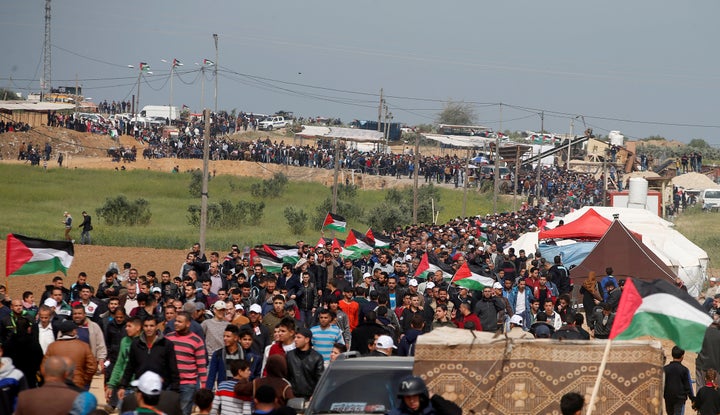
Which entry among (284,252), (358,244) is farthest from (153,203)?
(284,252)

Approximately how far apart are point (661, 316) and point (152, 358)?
14.7 feet

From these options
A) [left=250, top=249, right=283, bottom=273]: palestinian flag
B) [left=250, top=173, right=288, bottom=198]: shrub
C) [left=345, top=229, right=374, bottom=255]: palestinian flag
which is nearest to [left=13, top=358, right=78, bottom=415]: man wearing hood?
[left=250, top=249, right=283, bottom=273]: palestinian flag

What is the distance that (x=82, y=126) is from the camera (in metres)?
87.3

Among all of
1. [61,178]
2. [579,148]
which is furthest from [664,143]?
[61,178]

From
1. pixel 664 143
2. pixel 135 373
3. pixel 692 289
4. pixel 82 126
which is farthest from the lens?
pixel 664 143

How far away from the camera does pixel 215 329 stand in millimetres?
13297

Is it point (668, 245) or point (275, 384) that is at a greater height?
point (668, 245)

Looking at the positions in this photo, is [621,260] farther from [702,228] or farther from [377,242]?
[702,228]

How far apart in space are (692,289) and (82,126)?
213 feet

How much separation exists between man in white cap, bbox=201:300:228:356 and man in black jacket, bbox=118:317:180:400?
2.32 m

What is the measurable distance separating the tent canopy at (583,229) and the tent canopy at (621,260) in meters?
4.99

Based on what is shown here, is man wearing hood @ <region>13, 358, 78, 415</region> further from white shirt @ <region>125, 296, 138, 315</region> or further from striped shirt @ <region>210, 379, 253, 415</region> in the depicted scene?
white shirt @ <region>125, 296, 138, 315</region>

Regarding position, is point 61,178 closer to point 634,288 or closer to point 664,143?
point 634,288

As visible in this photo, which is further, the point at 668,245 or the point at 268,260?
the point at 668,245
